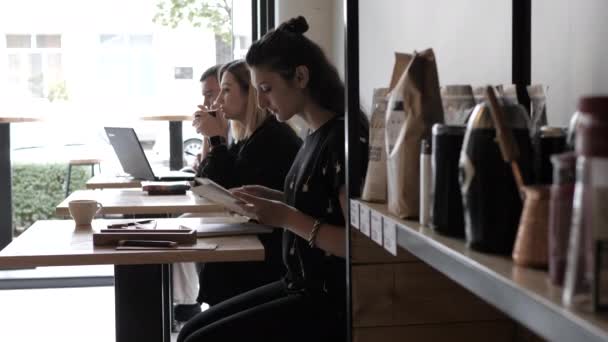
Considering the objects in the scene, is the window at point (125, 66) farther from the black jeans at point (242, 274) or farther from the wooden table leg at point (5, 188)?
the black jeans at point (242, 274)

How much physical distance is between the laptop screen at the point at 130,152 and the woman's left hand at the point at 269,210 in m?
1.72

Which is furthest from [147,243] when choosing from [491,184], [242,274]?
[491,184]

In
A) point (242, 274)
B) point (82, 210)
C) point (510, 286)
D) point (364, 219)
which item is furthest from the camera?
point (242, 274)

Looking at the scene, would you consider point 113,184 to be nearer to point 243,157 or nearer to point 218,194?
point 243,157

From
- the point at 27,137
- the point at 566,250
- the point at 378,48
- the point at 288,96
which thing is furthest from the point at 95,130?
the point at 566,250

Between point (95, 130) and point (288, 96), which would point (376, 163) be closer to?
point (288, 96)

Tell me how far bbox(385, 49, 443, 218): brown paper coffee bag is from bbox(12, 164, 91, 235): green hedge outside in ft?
12.3

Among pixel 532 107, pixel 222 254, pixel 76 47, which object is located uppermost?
pixel 76 47

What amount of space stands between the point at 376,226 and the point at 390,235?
8cm

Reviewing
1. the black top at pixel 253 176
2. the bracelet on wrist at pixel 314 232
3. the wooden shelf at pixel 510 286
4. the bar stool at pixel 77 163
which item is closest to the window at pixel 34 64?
the bar stool at pixel 77 163

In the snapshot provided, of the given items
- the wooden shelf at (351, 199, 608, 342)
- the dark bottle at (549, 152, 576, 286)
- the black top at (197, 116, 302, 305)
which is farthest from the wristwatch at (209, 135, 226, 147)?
the dark bottle at (549, 152, 576, 286)

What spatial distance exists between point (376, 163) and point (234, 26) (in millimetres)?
3548

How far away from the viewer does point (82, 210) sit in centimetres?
227

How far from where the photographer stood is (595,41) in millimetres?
1249
